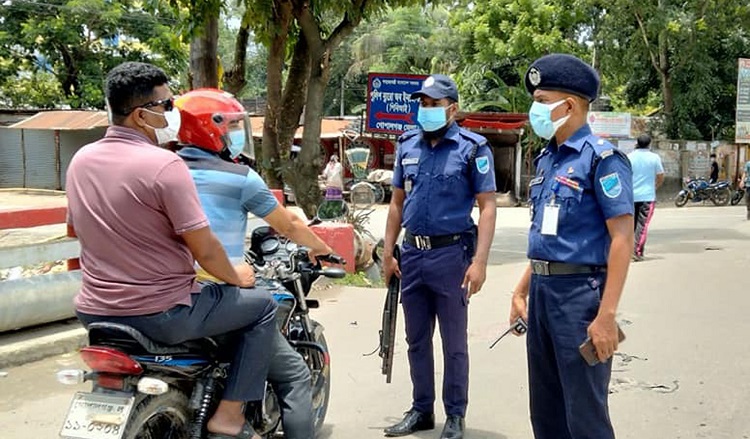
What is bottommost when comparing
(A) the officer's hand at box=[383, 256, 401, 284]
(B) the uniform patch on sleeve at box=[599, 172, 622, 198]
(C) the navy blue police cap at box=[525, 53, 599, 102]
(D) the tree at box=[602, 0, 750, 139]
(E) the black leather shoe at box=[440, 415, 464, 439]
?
(E) the black leather shoe at box=[440, 415, 464, 439]

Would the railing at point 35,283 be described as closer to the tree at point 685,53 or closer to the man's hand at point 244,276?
the man's hand at point 244,276

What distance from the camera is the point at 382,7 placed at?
954 centimetres

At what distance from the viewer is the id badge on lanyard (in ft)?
9.85

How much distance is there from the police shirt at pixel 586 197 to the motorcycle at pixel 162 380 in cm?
128

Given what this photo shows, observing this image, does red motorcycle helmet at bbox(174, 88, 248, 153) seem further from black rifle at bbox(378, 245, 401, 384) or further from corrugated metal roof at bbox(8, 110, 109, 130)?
corrugated metal roof at bbox(8, 110, 109, 130)

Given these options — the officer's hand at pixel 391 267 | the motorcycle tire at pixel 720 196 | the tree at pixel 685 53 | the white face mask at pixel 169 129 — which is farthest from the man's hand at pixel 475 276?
the motorcycle tire at pixel 720 196

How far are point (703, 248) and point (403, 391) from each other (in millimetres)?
8271

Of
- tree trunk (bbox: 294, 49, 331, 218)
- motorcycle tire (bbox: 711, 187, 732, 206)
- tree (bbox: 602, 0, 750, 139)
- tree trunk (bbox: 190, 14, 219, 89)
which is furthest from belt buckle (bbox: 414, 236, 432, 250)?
motorcycle tire (bbox: 711, 187, 732, 206)

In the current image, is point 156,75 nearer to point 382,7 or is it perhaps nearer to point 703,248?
point 382,7

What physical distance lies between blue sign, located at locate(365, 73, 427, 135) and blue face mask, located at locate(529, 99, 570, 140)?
24.4 ft

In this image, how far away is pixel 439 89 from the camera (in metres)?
4.25

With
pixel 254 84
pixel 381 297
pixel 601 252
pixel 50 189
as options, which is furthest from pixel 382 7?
pixel 254 84

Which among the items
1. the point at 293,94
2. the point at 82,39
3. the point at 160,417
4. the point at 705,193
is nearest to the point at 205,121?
the point at 160,417

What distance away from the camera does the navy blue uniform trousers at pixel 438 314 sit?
417 cm
